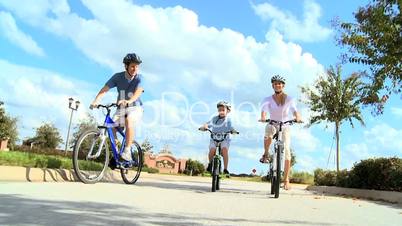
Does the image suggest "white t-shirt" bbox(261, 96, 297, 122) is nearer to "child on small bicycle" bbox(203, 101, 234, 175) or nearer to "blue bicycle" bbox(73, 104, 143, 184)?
"child on small bicycle" bbox(203, 101, 234, 175)

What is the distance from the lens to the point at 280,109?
1080 cm

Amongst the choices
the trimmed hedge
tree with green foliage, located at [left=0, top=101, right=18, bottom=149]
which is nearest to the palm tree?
the trimmed hedge

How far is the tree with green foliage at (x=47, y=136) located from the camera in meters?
59.8

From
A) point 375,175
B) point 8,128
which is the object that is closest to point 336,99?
point 375,175

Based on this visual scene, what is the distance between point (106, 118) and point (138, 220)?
4842 millimetres

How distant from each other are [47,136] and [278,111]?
53.5m

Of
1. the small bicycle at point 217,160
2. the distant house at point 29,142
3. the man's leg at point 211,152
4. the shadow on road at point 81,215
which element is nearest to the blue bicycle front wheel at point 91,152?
the small bicycle at point 217,160

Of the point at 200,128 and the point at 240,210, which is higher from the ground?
the point at 200,128

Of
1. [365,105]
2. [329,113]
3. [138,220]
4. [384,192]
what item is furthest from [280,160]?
[329,113]

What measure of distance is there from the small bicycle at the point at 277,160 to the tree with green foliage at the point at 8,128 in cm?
4429

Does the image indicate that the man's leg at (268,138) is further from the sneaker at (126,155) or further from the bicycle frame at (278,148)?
the sneaker at (126,155)

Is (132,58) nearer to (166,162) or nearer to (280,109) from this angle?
(280,109)

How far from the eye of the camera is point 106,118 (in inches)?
390

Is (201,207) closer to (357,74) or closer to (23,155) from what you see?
(23,155)
